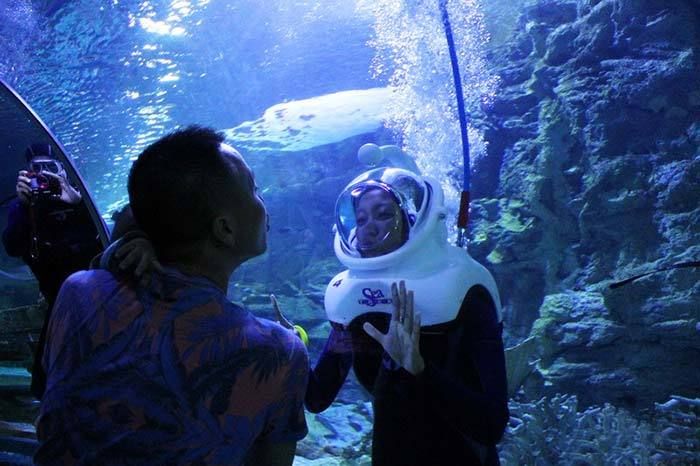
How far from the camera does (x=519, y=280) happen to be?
8.84 meters

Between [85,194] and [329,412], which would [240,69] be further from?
[85,194]

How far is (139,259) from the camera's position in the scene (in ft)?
3.56

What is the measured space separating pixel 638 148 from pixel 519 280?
9.71 feet

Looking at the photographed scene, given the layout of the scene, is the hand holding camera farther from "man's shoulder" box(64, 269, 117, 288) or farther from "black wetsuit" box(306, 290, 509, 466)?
"black wetsuit" box(306, 290, 509, 466)

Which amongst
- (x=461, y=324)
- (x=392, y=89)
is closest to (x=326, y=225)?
(x=392, y=89)

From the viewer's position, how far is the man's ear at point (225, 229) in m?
1.14

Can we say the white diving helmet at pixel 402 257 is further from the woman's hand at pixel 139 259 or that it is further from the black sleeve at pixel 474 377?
the woman's hand at pixel 139 259

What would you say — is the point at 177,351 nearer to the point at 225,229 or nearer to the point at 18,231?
the point at 225,229

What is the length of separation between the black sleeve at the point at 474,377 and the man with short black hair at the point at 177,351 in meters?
0.60

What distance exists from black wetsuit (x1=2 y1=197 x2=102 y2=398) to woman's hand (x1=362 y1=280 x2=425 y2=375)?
2.43 metres

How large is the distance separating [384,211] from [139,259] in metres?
1.13

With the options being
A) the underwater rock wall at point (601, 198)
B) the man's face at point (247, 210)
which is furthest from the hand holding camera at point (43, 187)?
the underwater rock wall at point (601, 198)

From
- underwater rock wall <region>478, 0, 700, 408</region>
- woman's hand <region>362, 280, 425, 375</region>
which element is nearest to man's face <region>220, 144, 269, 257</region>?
woman's hand <region>362, 280, 425, 375</region>

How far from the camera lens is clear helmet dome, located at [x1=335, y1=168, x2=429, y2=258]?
2.01 meters
